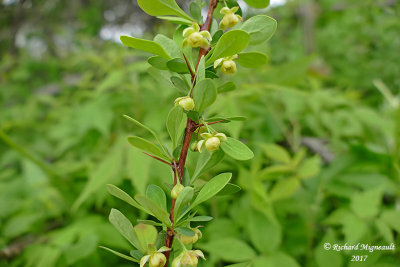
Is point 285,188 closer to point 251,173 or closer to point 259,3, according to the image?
point 251,173

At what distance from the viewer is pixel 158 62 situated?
318mm

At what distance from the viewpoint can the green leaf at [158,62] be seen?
31cm

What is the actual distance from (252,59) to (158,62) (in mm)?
102

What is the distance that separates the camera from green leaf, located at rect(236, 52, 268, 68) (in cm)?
32

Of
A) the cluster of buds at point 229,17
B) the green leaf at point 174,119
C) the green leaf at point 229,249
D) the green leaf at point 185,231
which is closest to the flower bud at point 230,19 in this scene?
the cluster of buds at point 229,17

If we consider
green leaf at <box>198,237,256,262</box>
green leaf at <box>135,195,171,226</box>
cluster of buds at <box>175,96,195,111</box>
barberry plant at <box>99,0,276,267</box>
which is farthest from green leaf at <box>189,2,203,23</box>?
green leaf at <box>198,237,256,262</box>

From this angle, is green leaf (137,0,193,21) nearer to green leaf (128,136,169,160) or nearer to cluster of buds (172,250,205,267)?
green leaf (128,136,169,160)

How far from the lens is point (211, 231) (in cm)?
72

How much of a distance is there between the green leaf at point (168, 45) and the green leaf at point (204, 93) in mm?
67

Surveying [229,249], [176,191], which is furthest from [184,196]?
[229,249]

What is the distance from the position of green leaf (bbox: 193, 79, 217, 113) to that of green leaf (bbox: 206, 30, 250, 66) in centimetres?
4

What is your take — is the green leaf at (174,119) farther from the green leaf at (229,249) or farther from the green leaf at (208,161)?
the green leaf at (229,249)

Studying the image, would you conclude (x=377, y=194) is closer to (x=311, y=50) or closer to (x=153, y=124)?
(x=153, y=124)

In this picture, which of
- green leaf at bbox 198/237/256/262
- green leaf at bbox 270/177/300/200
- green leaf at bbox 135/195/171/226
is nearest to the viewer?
green leaf at bbox 135/195/171/226
